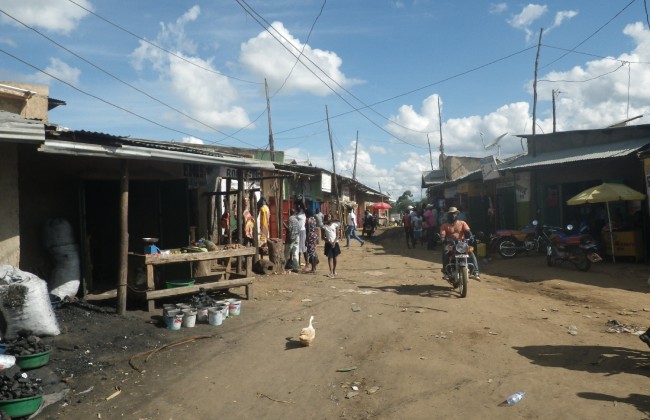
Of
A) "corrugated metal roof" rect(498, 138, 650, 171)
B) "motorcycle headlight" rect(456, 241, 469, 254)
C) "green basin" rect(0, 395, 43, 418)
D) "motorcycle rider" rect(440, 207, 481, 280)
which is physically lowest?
"green basin" rect(0, 395, 43, 418)

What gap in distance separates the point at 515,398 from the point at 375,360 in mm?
1816

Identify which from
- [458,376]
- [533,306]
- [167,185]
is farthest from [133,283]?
[533,306]

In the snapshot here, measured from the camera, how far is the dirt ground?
466 centimetres

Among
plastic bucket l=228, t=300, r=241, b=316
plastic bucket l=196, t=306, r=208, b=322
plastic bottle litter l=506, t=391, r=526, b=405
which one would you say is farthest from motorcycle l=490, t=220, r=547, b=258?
plastic bottle litter l=506, t=391, r=526, b=405

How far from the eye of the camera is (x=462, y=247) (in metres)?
9.80

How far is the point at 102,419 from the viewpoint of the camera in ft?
15.0

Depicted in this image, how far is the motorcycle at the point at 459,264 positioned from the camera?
31.2 feet

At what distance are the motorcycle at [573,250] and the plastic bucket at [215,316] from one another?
9914 millimetres

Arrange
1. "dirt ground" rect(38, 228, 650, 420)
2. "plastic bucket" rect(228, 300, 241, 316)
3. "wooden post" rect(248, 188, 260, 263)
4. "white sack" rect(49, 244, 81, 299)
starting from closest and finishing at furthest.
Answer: "dirt ground" rect(38, 228, 650, 420) → "plastic bucket" rect(228, 300, 241, 316) → "white sack" rect(49, 244, 81, 299) → "wooden post" rect(248, 188, 260, 263)

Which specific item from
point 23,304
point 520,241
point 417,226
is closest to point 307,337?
point 23,304

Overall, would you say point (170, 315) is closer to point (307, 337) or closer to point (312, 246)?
point (307, 337)

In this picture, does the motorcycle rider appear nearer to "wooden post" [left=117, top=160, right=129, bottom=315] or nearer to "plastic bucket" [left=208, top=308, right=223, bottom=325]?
"plastic bucket" [left=208, top=308, right=223, bottom=325]

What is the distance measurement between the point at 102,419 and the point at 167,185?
22.7ft

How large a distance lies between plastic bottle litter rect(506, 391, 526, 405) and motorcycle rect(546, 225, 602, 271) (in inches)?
378
